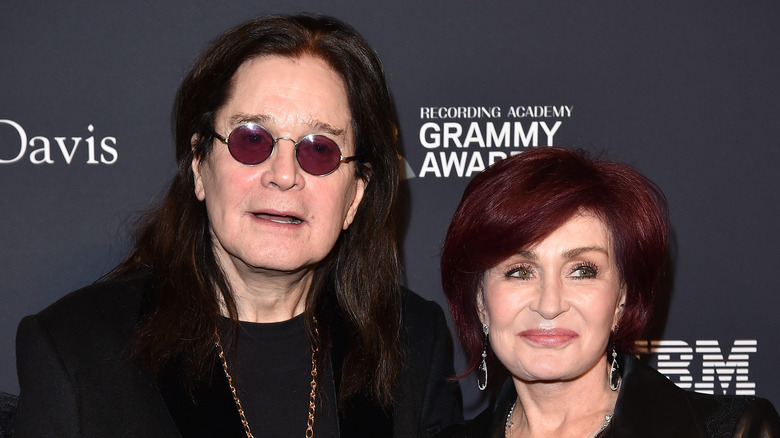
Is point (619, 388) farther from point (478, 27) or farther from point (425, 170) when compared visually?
point (478, 27)

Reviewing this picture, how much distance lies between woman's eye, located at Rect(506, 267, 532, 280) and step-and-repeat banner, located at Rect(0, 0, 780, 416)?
68 centimetres

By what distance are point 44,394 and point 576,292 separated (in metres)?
1.16

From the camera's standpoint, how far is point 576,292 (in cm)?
183

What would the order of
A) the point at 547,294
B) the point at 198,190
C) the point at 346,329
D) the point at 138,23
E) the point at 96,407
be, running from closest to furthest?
the point at 96,407, the point at 547,294, the point at 198,190, the point at 346,329, the point at 138,23

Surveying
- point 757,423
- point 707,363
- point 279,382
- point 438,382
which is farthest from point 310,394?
point 707,363

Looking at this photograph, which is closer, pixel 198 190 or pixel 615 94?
pixel 198 190

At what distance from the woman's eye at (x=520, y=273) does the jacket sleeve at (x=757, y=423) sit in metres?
0.57

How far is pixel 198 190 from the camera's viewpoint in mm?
1936

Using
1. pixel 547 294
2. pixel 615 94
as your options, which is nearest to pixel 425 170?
pixel 615 94

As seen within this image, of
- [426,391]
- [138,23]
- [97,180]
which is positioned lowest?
[426,391]

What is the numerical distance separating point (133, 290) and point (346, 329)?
21.5 inches

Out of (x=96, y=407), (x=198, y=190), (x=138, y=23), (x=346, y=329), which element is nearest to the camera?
(x=96, y=407)

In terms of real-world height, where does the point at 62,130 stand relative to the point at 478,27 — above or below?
below

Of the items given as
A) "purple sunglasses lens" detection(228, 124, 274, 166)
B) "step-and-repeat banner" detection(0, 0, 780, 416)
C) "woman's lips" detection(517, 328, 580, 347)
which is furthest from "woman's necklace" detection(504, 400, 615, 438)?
"purple sunglasses lens" detection(228, 124, 274, 166)
